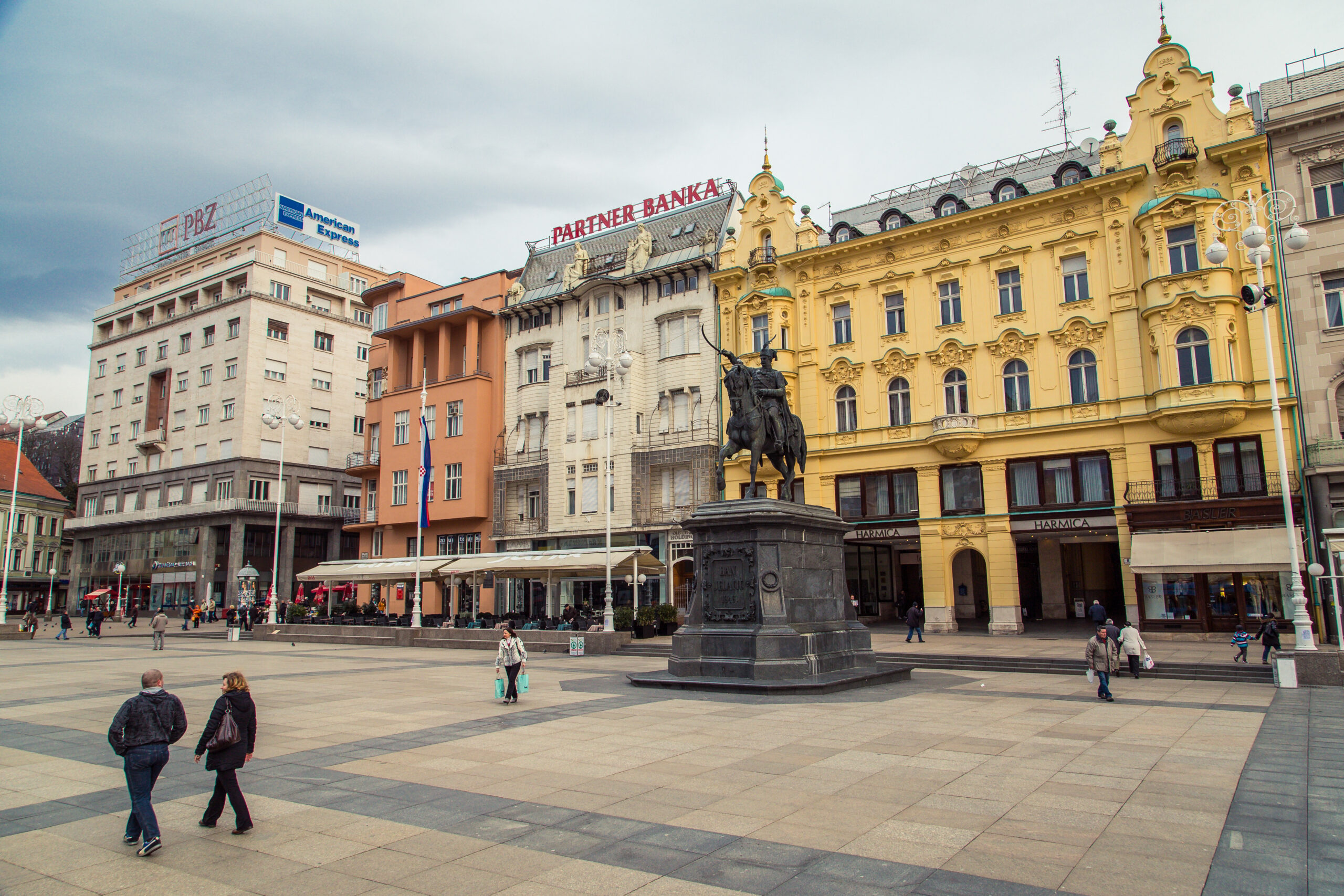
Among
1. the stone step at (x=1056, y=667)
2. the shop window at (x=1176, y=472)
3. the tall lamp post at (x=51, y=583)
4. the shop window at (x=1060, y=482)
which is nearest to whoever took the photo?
the stone step at (x=1056, y=667)

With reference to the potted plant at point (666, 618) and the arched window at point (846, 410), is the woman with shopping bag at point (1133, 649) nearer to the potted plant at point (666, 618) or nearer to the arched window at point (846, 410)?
the potted plant at point (666, 618)

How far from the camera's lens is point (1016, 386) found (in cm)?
3634

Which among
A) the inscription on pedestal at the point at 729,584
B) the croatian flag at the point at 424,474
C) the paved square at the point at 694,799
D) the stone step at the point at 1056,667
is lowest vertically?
the stone step at the point at 1056,667

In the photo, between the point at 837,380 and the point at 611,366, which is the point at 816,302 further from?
the point at 611,366

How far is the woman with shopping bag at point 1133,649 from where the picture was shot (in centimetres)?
2070

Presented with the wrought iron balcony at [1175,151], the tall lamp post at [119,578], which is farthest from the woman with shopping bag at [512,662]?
the tall lamp post at [119,578]

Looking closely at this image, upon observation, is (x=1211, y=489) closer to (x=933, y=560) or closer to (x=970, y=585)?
(x=933, y=560)

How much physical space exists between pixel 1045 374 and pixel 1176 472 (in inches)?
248

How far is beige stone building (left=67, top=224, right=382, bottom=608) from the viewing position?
67500 mm

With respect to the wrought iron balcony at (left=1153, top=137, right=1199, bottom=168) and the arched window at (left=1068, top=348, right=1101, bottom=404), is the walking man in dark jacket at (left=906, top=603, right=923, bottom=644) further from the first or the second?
the wrought iron balcony at (left=1153, top=137, right=1199, bottom=168)

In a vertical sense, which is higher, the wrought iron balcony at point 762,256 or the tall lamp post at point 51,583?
the wrought iron balcony at point 762,256

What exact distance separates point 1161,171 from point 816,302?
1535 cm

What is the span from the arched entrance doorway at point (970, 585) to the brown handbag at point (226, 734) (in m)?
37.6

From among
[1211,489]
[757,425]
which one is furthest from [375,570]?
[1211,489]
